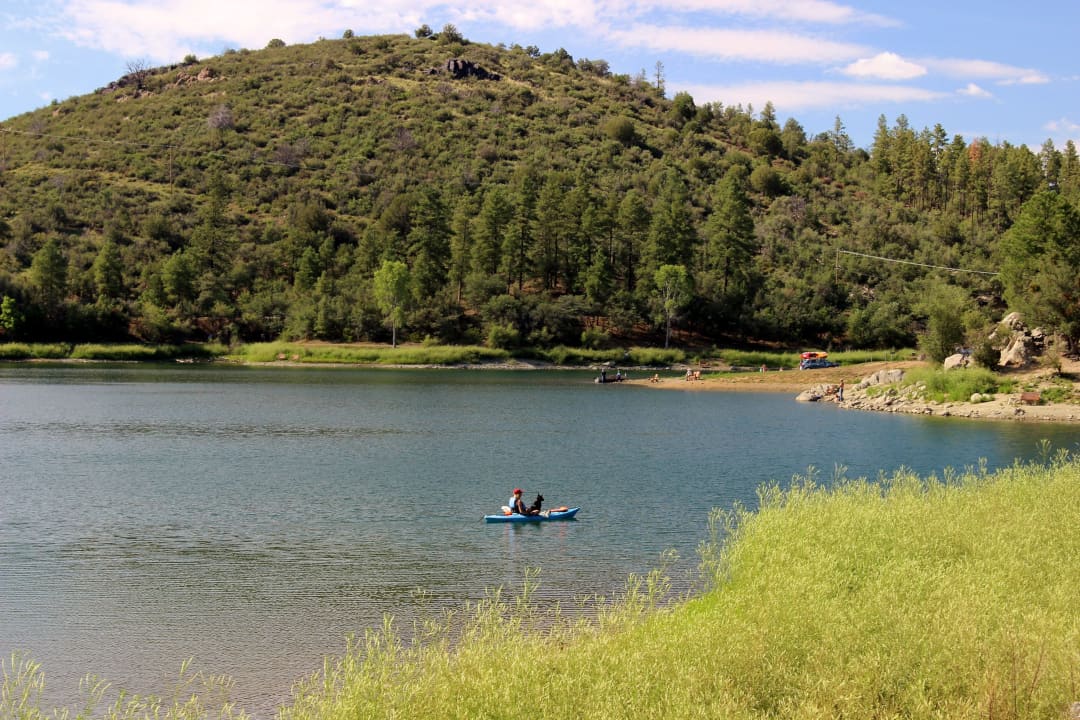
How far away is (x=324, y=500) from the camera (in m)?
30.1

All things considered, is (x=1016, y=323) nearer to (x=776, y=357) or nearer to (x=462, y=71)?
(x=776, y=357)

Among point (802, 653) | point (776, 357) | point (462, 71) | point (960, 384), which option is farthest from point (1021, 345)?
point (462, 71)

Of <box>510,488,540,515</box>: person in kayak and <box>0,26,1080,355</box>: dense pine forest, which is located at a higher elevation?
<box>0,26,1080,355</box>: dense pine forest

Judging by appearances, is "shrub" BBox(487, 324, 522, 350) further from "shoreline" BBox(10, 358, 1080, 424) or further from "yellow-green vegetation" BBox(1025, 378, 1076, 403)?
"yellow-green vegetation" BBox(1025, 378, 1076, 403)

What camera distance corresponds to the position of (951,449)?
41969 mm

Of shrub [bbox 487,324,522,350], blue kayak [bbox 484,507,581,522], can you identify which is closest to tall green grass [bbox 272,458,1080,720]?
blue kayak [bbox 484,507,581,522]

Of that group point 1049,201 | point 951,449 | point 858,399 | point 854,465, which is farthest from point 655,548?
point 1049,201

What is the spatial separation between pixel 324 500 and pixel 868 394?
48970mm

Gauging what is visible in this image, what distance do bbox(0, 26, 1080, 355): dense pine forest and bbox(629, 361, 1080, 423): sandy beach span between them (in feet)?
16.6

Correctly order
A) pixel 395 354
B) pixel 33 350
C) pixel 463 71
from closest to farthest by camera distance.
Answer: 1. pixel 33 350
2. pixel 395 354
3. pixel 463 71

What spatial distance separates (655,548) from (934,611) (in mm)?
10694

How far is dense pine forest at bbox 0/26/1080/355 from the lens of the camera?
340ft

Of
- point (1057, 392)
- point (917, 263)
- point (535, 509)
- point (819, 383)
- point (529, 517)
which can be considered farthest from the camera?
point (917, 263)

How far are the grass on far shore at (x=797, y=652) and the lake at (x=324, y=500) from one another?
2371mm
